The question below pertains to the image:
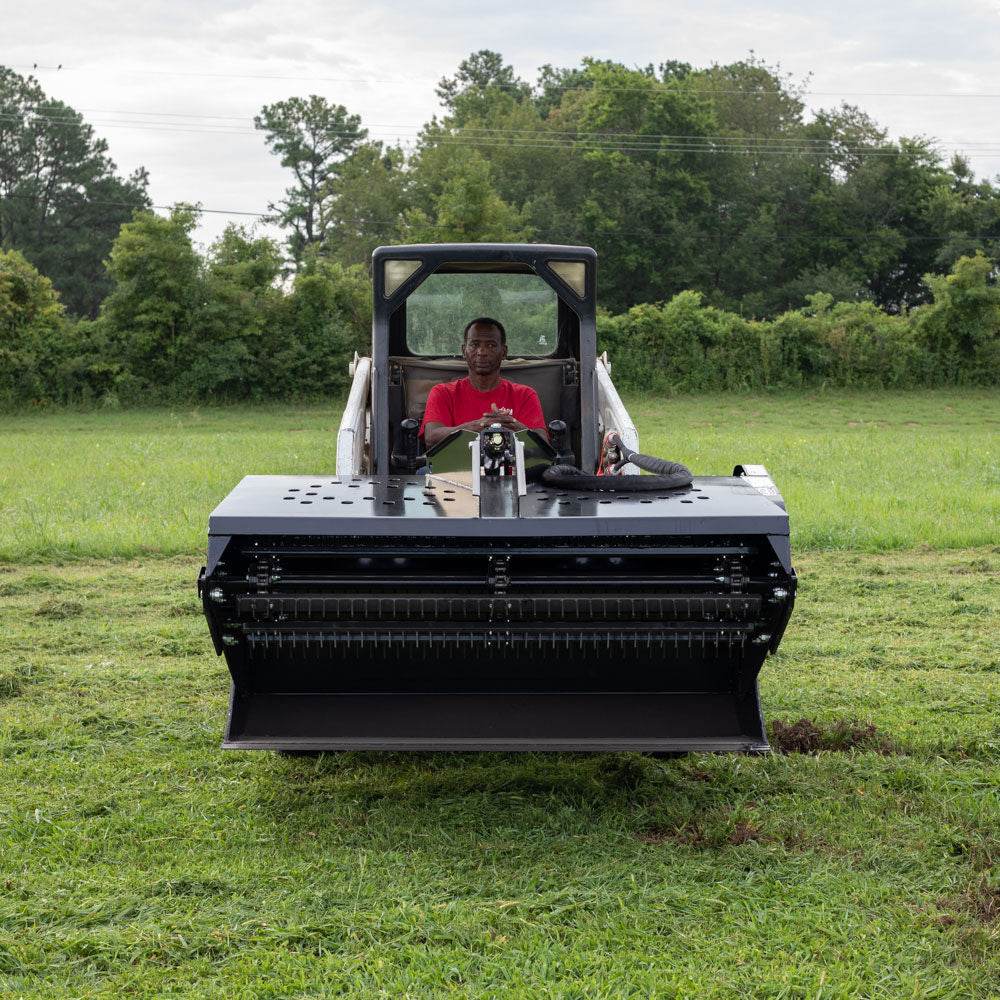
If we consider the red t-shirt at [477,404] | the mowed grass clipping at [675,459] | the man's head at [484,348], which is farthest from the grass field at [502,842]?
the mowed grass clipping at [675,459]

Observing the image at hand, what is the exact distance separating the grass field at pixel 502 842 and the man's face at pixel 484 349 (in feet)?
6.74

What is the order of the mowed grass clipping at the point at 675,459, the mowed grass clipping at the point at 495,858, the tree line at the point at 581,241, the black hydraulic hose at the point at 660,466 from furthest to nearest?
the tree line at the point at 581,241
the mowed grass clipping at the point at 675,459
the black hydraulic hose at the point at 660,466
the mowed grass clipping at the point at 495,858

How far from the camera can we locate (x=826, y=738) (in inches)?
196

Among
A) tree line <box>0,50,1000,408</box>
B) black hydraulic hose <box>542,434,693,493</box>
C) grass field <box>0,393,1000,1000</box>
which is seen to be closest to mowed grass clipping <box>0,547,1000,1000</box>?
grass field <box>0,393,1000,1000</box>

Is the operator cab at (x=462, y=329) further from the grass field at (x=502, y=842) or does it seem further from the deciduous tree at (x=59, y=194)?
the deciduous tree at (x=59, y=194)

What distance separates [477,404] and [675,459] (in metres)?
9.61

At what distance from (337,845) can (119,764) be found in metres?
1.20

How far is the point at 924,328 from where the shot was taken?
99.2ft

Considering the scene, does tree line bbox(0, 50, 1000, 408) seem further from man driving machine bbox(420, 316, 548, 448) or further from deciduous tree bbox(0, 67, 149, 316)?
man driving machine bbox(420, 316, 548, 448)

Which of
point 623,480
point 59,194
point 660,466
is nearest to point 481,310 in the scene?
point 660,466

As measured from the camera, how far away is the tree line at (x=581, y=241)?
2842 cm

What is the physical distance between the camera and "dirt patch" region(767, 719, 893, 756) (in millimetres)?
4914

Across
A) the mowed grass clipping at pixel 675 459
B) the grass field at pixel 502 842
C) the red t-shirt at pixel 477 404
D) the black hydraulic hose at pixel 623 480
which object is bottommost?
the mowed grass clipping at pixel 675 459

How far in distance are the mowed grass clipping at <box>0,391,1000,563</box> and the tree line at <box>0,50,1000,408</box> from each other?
1.73 meters
